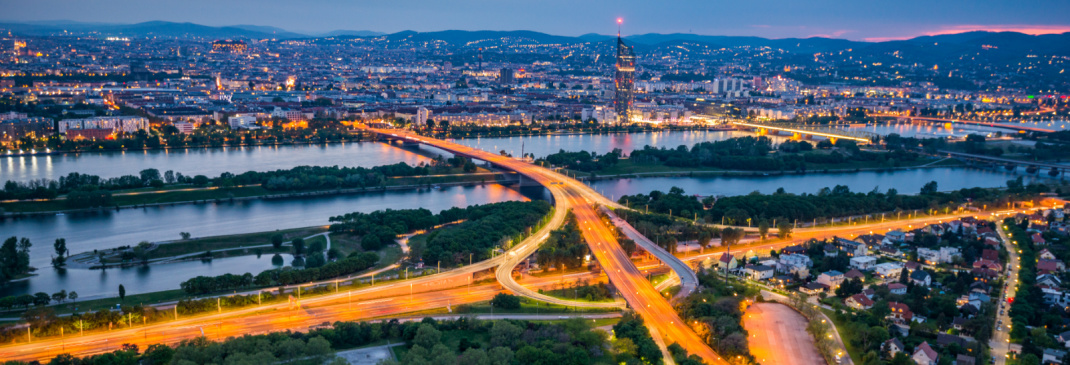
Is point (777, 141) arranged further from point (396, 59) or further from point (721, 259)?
point (396, 59)

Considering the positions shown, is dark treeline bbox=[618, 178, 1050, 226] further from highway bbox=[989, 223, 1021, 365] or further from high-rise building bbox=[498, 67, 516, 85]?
high-rise building bbox=[498, 67, 516, 85]

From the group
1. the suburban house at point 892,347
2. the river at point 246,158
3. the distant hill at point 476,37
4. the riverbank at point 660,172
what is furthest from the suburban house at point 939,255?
the distant hill at point 476,37

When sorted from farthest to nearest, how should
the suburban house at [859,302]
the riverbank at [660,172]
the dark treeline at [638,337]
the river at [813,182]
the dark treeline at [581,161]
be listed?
1. the dark treeline at [581,161]
2. the riverbank at [660,172]
3. the river at [813,182]
4. the suburban house at [859,302]
5. the dark treeline at [638,337]

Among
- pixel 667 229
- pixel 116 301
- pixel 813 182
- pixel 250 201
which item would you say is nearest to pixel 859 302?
pixel 667 229

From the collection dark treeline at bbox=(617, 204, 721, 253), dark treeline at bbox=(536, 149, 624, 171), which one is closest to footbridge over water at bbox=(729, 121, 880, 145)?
dark treeline at bbox=(536, 149, 624, 171)

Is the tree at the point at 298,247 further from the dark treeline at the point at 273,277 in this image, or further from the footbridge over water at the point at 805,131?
the footbridge over water at the point at 805,131

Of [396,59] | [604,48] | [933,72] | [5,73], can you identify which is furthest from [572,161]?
[604,48]
